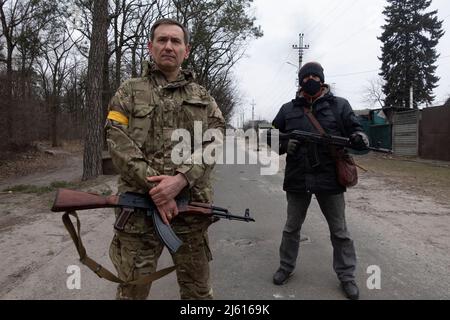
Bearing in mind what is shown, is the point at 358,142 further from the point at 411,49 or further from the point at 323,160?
the point at 411,49

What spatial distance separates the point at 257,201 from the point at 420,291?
513 cm

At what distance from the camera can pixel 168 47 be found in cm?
257

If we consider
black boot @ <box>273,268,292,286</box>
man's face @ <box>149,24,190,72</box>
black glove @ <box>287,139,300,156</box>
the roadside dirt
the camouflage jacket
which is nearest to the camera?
the camouflage jacket

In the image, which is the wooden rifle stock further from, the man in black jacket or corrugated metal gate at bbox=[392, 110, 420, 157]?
corrugated metal gate at bbox=[392, 110, 420, 157]

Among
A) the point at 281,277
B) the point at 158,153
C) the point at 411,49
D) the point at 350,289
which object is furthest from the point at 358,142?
the point at 411,49

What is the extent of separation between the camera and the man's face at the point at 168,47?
102 inches

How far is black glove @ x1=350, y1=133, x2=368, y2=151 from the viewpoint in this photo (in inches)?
146

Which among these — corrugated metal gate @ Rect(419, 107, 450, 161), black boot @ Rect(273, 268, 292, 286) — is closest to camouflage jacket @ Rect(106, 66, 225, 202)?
black boot @ Rect(273, 268, 292, 286)

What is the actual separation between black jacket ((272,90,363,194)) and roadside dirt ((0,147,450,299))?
1855 millimetres

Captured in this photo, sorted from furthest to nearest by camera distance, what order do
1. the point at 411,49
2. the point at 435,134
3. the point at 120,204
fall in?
the point at 411,49
the point at 435,134
the point at 120,204

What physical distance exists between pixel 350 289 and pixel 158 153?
7.67 ft

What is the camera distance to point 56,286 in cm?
402

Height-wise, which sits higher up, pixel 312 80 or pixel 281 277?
pixel 312 80
